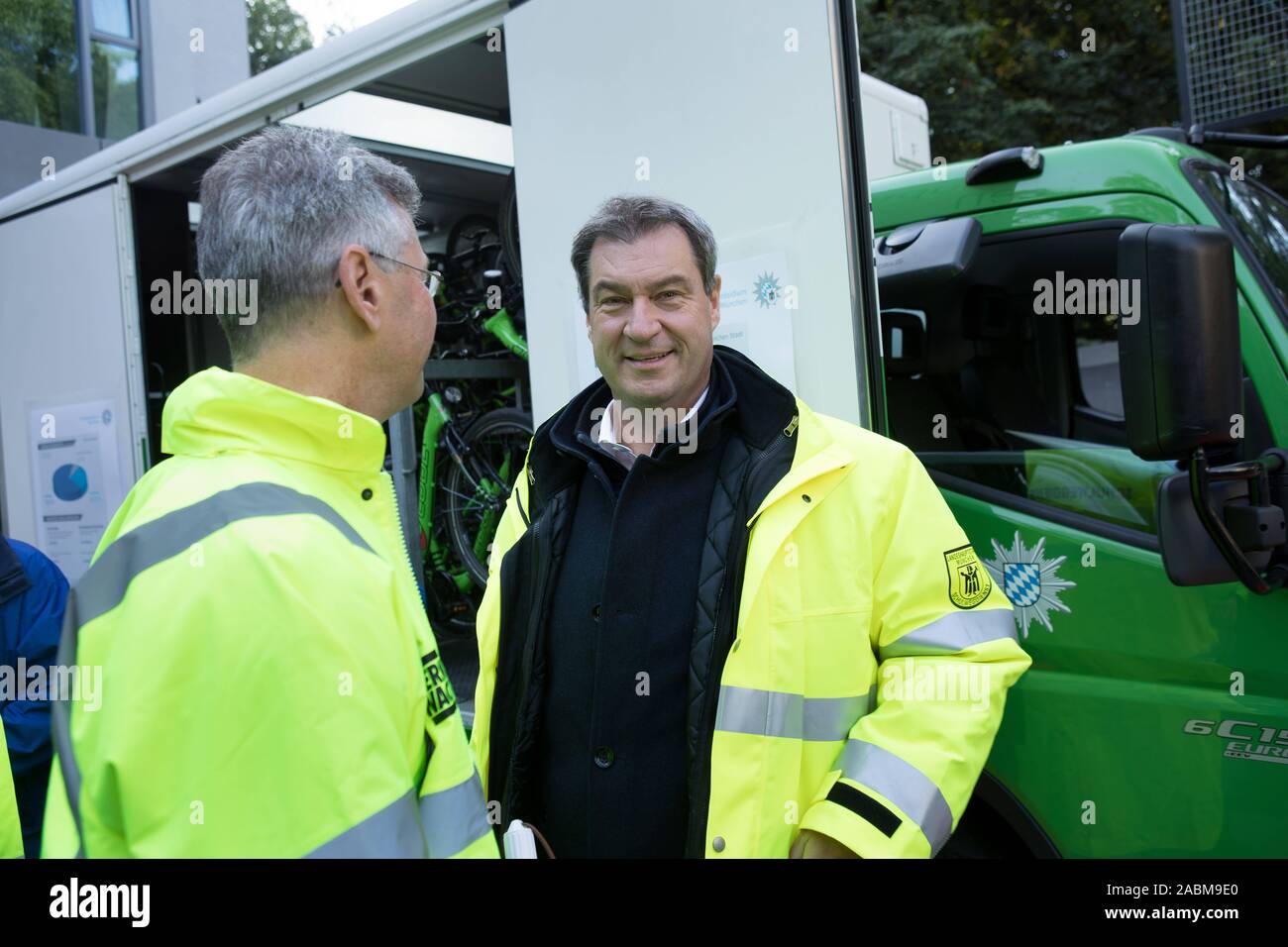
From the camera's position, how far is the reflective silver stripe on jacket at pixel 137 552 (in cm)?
105

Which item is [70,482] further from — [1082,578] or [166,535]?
[1082,578]

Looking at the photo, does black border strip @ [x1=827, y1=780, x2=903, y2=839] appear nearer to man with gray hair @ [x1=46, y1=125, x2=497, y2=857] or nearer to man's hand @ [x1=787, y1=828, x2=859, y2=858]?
man's hand @ [x1=787, y1=828, x2=859, y2=858]

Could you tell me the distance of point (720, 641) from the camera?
1783 millimetres

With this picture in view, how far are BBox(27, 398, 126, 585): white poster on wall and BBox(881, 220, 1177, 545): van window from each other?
3064 mm

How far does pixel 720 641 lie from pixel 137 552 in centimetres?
99

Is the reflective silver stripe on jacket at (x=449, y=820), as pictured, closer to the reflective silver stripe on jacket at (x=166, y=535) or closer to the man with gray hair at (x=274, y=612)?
the man with gray hair at (x=274, y=612)

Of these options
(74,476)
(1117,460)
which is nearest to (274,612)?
(1117,460)

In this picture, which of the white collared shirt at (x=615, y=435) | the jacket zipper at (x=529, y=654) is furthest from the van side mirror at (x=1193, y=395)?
the jacket zipper at (x=529, y=654)

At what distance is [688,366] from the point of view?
2.03m

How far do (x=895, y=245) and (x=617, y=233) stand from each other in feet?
3.51

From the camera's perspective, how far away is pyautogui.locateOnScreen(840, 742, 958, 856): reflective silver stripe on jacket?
64.1 inches
